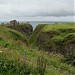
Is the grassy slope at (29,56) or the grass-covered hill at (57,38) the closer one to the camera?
the grassy slope at (29,56)

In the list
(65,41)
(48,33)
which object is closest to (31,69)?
(65,41)

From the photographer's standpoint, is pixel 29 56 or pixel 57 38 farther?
pixel 57 38

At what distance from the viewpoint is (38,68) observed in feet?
43.2

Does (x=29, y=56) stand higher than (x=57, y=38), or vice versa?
(x=29, y=56)

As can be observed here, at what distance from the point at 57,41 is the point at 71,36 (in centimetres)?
332

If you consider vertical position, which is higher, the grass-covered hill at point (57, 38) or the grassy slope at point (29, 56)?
the grassy slope at point (29, 56)

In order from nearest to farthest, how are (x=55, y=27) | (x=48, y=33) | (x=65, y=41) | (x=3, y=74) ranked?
(x=3, y=74)
(x=65, y=41)
(x=48, y=33)
(x=55, y=27)

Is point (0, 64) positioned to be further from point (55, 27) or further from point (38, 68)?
point (55, 27)

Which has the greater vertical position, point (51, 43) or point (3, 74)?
point (3, 74)

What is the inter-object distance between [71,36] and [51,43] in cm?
468

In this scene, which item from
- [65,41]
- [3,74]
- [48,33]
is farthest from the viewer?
[48,33]

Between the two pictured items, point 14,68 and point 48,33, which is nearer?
point 14,68

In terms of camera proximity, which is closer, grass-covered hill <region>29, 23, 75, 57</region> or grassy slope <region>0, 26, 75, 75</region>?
grassy slope <region>0, 26, 75, 75</region>

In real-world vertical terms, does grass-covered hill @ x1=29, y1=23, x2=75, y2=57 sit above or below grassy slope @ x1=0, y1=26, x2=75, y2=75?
below
